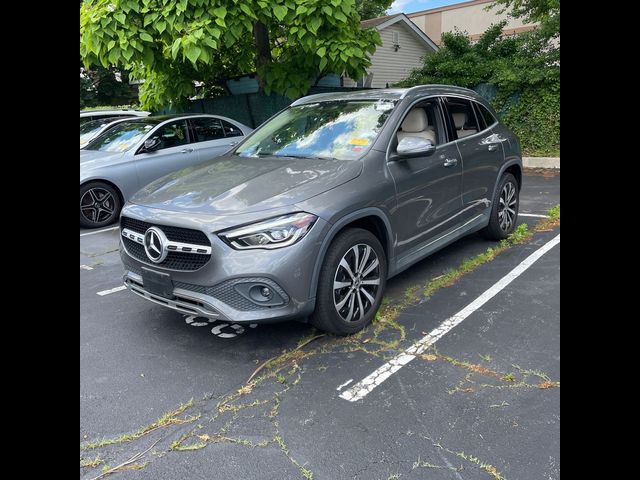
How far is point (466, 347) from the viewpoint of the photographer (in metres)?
3.66

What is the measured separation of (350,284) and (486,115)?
3111 millimetres

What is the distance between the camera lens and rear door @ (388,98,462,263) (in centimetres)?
420

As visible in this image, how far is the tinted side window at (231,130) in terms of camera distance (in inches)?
363

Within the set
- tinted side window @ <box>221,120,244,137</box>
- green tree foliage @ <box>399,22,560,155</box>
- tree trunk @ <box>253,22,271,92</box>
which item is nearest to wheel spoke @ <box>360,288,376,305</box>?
tinted side window @ <box>221,120,244,137</box>

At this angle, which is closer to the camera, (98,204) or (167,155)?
(98,204)

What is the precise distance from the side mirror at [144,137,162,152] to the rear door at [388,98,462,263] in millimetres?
4838

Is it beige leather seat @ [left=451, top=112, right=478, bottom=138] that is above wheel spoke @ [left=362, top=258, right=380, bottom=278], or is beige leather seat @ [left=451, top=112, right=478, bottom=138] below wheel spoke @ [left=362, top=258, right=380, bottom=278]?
above

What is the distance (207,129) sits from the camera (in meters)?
8.95

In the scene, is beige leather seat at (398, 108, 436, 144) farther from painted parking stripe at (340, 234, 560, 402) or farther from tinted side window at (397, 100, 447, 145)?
painted parking stripe at (340, 234, 560, 402)

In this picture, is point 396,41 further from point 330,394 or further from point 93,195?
point 330,394

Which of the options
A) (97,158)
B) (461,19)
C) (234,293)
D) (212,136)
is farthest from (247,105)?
(461,19)
